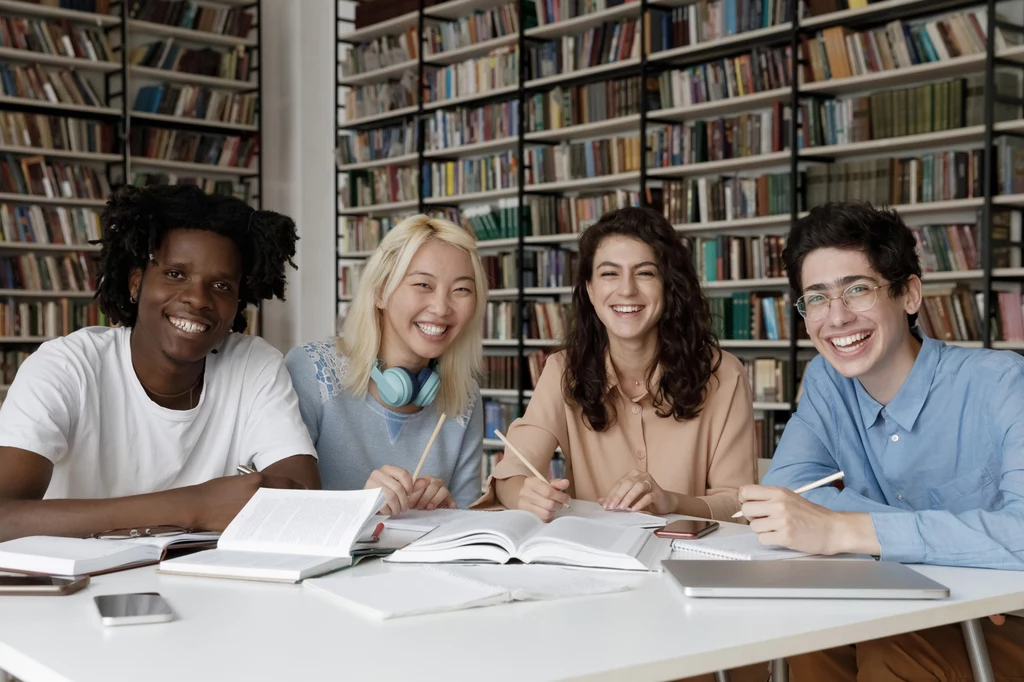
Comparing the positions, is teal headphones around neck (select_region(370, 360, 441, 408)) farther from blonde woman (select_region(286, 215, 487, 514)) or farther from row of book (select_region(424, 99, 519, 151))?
row of book (select_region(424, 99, 519, 151))

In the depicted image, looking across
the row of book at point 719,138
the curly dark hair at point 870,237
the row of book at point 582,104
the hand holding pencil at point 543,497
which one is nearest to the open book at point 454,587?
the hand holding pencil at point 543,497

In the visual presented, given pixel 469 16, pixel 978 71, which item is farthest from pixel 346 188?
pixel 978 71

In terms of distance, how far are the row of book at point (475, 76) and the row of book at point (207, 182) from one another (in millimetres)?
1481

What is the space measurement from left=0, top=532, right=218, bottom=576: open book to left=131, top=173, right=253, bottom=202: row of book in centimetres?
542

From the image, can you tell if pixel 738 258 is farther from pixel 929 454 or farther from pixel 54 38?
pixel 54 38

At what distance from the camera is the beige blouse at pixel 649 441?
230 cm

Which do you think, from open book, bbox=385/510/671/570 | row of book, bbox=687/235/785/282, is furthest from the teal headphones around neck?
row of book, bbox=687/235/785/282

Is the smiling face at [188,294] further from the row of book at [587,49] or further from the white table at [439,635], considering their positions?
the row of book at [587,49]

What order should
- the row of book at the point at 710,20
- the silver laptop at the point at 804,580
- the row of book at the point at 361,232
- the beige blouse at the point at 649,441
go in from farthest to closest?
the row of book at the point at 361,232 → the row of book at the point at 710,20 → the beige blouse at the point at 649,441 → the silver laptop at the point at 804,580

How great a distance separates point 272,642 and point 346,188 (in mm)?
6310

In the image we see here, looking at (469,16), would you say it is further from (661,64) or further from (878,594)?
(878,594)

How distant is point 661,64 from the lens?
538 cm

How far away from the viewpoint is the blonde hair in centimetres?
239

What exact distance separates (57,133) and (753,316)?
431 cm
